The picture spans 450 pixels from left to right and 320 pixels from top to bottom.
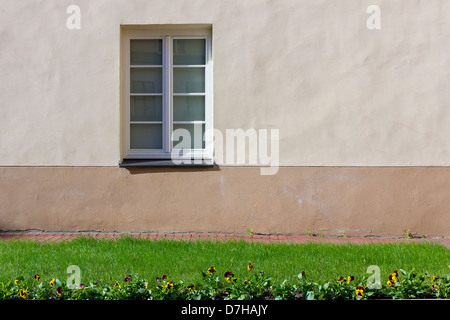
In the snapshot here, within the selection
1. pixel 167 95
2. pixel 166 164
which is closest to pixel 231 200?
pixel 166 164

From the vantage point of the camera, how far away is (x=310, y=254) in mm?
6328

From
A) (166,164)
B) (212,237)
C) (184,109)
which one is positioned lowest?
(212,237)

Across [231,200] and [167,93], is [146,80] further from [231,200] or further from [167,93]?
[231,200]

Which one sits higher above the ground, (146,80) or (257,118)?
(146,80)

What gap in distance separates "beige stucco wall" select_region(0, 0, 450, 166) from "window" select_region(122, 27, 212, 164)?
0.28 metres

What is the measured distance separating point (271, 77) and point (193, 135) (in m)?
1.45

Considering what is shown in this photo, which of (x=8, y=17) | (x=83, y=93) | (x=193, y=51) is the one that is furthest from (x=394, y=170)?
Answer: (x=8, y=17)

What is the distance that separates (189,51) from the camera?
841 cm

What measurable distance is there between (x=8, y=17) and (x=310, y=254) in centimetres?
556

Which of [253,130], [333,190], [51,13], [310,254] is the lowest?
[310,254]

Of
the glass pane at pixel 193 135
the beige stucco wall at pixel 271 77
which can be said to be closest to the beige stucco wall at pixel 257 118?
the beige stucco wall at pixel 271 77

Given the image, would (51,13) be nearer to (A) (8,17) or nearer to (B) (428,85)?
(A) (8,17)

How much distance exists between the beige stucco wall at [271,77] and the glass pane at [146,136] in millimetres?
359

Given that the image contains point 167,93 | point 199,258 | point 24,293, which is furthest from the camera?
point 167,93
